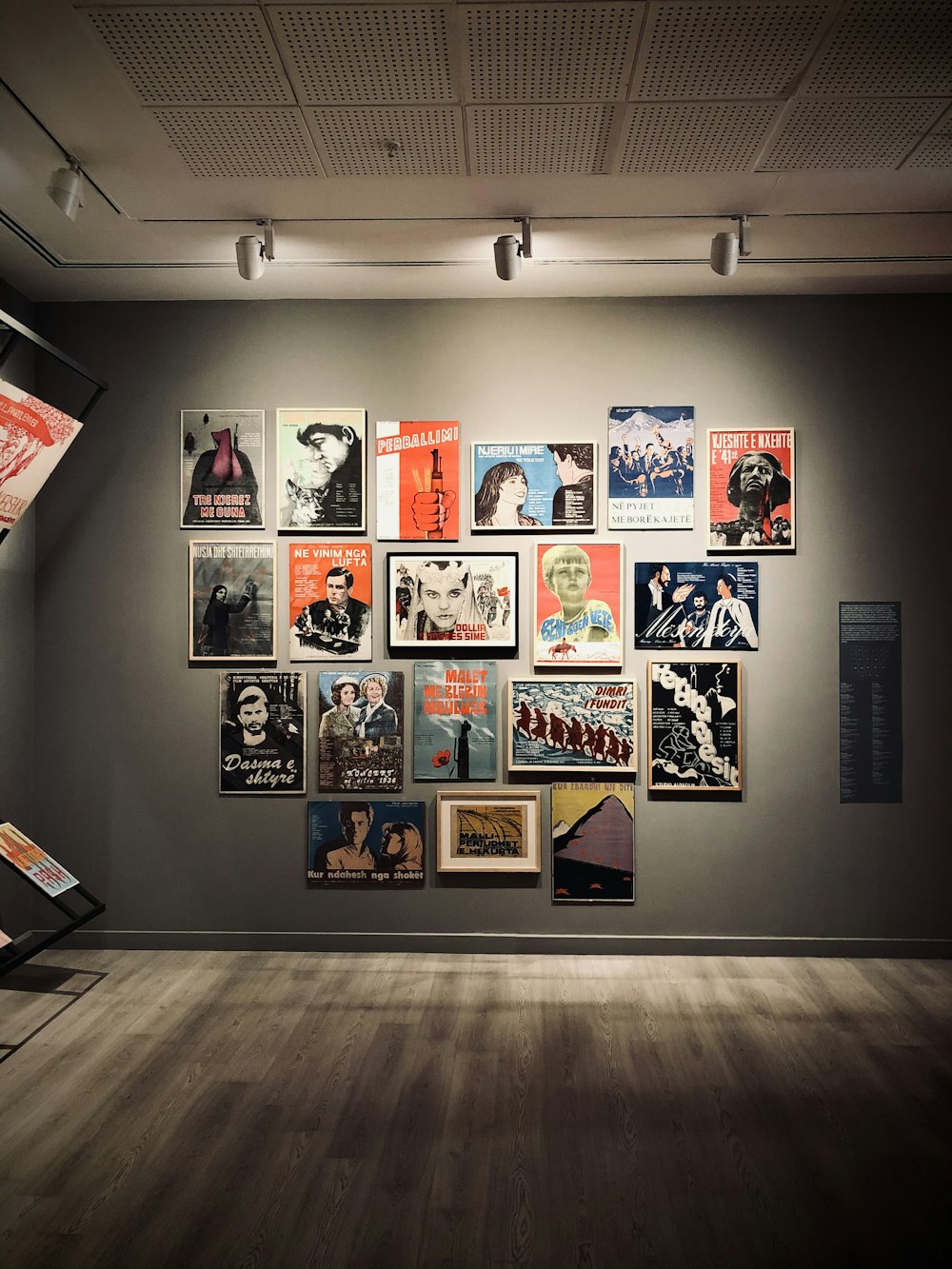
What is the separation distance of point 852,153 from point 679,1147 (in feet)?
10.3

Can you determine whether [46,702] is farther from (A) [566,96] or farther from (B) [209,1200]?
(A) [566,96]

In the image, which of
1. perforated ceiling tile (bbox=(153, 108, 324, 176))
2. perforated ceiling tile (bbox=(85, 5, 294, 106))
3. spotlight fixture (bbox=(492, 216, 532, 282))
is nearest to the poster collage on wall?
spotlight fixture (bbox=(492, 216, 532, 282))

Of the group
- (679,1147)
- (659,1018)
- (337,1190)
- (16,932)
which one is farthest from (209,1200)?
(16,932)

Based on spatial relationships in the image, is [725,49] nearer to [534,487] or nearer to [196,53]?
[196,53]

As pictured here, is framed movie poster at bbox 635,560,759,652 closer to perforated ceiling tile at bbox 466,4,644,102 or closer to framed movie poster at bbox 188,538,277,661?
framed movie poster at bbox 188,538,277,661

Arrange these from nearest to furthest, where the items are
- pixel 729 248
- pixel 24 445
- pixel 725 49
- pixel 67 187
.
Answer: pixel 725 49
pixel 67 187
pixel 24 445
pixel 729 248

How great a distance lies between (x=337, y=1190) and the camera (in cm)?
229

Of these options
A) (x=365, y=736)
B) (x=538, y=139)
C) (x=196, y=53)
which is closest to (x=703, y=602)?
(x=365, y=736)

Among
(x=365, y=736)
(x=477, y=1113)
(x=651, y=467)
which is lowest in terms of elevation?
(x=477, y=1113)

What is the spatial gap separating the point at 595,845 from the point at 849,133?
113 inches

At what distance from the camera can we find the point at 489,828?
3.95m

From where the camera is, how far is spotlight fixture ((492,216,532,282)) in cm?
326

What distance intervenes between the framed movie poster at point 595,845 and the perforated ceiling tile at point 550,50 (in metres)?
2.69

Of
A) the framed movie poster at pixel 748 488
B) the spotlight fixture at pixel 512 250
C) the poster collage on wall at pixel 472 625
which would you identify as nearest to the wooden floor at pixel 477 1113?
the poster collage on wall at pixel 472 625
